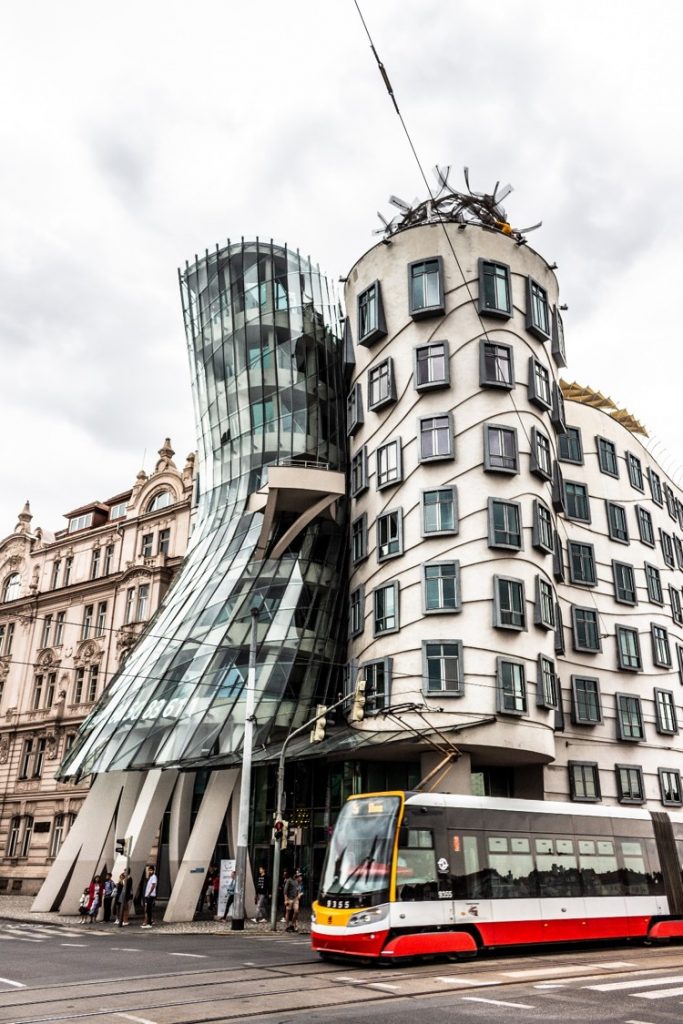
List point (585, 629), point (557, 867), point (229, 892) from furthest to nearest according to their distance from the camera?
point (585, 629)
point (229, 892)
point (557, 867)

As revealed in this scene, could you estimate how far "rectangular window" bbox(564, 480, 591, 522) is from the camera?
42156 millimetres

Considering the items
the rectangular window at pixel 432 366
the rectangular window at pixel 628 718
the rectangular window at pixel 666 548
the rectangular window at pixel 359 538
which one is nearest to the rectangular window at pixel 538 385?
the rectangular window at pixel 432 366

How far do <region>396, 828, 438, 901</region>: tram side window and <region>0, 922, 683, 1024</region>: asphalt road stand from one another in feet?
4.46

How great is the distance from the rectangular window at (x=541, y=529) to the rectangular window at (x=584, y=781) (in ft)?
31.0

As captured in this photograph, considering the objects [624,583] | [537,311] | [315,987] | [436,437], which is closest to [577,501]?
[624,583]

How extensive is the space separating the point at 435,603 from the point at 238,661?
28.3 ft

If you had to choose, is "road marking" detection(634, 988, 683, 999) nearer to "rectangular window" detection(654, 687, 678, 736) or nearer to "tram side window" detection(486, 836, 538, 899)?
"tram side window" detection(486, 836, 538, 899)

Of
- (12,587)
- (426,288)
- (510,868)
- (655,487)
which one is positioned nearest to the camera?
(510,868)

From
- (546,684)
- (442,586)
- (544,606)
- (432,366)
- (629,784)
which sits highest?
(432,366)

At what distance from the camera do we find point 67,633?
2247 inches

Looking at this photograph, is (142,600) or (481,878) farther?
(142,600)

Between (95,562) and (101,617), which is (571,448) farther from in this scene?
(95,562)

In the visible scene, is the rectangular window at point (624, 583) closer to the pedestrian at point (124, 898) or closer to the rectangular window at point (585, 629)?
the rectangular window at point (585, 629)

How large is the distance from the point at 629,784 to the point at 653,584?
406 inches
